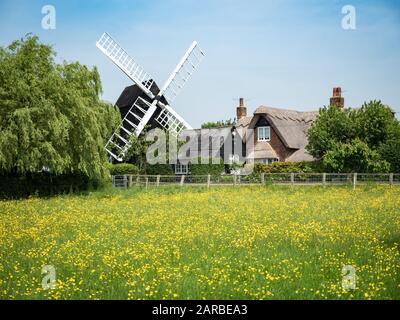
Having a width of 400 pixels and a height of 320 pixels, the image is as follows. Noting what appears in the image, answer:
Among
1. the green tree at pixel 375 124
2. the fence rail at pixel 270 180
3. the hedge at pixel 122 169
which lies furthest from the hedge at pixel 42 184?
the green tree at pixel 375 124

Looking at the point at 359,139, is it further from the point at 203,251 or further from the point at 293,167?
the point at 203,251

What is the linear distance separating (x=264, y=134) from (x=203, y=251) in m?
40.5

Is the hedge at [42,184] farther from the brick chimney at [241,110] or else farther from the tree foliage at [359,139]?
the brick chimney at [241,110]

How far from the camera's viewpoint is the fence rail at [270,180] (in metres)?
31.6

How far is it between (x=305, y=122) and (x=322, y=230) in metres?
41.0

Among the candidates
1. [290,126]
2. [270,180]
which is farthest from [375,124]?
[290,126]

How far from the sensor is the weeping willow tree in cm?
2595

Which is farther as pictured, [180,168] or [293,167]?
[180,168]

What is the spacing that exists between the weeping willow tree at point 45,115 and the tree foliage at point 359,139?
67.4 ft

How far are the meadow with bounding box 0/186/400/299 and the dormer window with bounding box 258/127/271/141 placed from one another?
29717mm

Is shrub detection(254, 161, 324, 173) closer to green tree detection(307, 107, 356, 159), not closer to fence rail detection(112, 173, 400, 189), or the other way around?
green tree detection(307, 107, 356, 159)

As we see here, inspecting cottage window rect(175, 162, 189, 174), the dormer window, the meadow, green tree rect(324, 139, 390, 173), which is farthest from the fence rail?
the dormer window

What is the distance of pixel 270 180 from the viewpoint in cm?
3344
